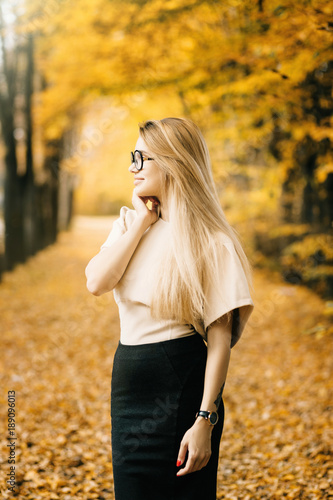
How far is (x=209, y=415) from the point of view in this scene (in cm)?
162

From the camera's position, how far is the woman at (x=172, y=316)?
1.64m

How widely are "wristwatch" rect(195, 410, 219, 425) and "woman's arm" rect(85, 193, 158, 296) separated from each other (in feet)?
1.77

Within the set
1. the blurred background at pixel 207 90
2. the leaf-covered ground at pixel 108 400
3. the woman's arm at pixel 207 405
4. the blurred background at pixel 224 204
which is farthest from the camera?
the blurred background at pixel 207 90

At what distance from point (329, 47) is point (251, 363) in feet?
14.4

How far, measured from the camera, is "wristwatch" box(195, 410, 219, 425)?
63.9 inches

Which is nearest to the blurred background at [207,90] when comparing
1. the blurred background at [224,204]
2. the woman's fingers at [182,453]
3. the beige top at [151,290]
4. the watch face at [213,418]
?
the blurred background at [224,204]

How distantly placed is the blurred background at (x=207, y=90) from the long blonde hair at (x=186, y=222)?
1940mm

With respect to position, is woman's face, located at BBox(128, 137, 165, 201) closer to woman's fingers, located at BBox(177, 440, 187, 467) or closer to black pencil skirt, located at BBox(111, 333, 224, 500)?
black pencil skirt, located at BBox(111, 333, 224, 500)

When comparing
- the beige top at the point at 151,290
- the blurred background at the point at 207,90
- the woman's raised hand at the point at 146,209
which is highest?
the blurred background at the point at 207,90

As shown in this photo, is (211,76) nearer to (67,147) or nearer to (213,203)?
(213,203)

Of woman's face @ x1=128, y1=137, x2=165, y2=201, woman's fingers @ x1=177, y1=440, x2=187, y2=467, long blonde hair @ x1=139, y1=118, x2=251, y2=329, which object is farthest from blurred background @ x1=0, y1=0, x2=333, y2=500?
woman's fingers @ x1=177, y1=440, x2=187, y2=467

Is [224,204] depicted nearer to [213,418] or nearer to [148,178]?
[148,178]

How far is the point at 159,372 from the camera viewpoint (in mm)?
1682

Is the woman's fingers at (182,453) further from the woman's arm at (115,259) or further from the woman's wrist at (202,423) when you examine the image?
the woman's arm at (115,259)
